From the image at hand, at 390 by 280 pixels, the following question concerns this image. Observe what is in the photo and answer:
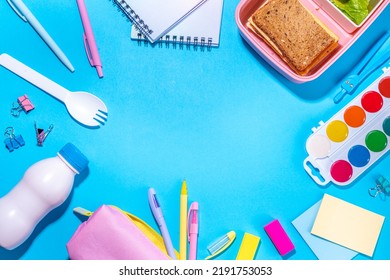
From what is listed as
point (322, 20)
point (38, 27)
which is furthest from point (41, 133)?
point (322, 20)

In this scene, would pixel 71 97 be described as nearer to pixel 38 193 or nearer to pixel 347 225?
pixel 38 193

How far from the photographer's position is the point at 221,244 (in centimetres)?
83

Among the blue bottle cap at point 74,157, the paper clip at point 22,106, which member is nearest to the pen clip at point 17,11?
the paper clip at point 22,106

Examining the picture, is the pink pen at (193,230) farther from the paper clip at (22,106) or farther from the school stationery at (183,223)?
the paper clip at (22,106)

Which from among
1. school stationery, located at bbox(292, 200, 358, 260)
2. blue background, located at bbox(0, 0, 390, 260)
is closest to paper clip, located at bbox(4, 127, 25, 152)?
blue background, located at bbox(0, 0, 390, 260)

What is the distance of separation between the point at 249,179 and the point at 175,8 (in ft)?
1.00

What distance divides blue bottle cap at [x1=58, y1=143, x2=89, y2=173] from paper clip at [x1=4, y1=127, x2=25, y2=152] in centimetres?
10

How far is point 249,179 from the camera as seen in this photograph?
841 millimetres

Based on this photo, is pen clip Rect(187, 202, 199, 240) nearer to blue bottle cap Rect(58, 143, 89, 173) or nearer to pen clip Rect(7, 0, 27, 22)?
blue bottle cap Rect(58, 143, 89, 173)

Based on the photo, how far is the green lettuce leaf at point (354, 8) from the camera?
79 centimetres

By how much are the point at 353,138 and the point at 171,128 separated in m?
0.30

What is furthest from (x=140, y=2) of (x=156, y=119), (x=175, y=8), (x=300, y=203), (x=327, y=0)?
(x=300, y=203)

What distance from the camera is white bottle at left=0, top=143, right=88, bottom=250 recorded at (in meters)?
0.78

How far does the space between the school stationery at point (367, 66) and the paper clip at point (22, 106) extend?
504 mm
